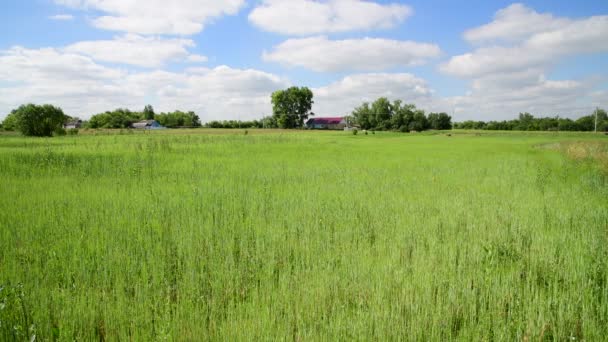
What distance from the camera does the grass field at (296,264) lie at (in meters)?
3.62

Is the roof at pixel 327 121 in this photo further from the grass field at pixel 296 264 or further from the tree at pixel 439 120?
the grass field at pixel 296 264

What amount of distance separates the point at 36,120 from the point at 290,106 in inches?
3398

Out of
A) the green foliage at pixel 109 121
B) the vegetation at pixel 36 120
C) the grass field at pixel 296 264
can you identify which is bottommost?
the grass field at pixel 296 264

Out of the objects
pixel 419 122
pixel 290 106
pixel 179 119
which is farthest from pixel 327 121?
pixel 179 119

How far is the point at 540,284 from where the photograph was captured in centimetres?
484

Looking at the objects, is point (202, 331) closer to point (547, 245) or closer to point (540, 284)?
point (540, 284)

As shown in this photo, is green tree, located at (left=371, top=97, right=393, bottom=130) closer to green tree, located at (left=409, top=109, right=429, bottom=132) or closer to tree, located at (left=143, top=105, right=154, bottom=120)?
green tree, located at (left=409, top=109, right=429, bottom=132)

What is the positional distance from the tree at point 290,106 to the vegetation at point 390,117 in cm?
1887

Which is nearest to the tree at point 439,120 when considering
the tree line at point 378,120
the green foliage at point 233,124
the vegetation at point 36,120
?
the tree line at point 378,120

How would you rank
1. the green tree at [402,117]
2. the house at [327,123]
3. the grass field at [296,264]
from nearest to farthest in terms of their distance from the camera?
the grass field at [296,264]
the green tree at [402,117]
the house at [327,123]

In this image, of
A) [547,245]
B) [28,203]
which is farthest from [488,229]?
[28,203]

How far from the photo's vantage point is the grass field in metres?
3.62

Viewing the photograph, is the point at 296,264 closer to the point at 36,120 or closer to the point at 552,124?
the point at 36,120

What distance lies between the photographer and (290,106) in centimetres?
12581
